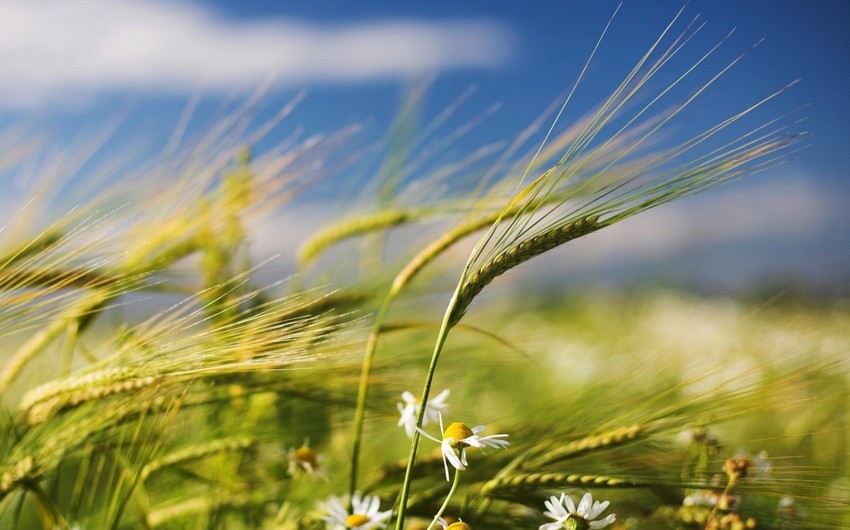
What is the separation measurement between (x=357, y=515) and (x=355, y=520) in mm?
12

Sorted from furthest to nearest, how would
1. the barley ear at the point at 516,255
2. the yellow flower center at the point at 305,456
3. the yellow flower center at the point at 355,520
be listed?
the yellow flower center at the point at 305,456, the yellow flower center at the point at 355,520, the barley ear at the point at 516,255

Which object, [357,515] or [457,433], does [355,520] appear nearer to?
[357,515]

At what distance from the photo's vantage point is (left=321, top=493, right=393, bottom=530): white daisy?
60 centimetres

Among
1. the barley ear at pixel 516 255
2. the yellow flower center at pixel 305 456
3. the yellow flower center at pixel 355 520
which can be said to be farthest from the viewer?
the yellow flower center at pixel 305 456

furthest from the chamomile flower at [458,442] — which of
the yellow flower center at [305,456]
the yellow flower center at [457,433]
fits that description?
the yellow flower center at [305,456]

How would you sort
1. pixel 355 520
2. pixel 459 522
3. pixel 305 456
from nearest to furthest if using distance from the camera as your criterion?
pixel 459 522 → pixel 355 520 → pixel 305 456

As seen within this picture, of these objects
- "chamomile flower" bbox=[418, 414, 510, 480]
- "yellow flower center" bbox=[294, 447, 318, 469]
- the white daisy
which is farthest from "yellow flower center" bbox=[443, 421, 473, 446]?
"yellow flower center" bbox=[294, 447, 318, 469]

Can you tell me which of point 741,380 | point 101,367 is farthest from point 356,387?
point 741,380

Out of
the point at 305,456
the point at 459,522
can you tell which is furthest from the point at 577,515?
the point at 305,456

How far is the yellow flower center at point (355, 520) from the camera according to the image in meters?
0.60

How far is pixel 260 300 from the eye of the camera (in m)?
0.94

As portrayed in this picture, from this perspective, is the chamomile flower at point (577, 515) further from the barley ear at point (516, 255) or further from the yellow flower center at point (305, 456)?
the yellow flower center at point (305, 456)

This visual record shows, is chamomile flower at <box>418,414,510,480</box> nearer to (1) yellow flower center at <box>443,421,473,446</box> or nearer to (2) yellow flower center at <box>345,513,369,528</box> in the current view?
(1) yellow flower center at <box>443,421,473,446</box>

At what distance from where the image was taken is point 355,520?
23.6 inches
